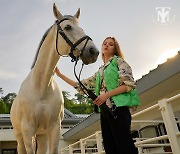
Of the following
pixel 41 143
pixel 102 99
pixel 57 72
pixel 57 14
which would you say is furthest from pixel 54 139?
pixel 57 14

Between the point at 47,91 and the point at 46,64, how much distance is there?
1.03 feet

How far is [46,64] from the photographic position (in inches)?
114

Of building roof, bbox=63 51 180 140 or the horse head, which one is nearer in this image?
the horse head

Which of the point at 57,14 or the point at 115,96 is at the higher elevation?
the point at 57,14

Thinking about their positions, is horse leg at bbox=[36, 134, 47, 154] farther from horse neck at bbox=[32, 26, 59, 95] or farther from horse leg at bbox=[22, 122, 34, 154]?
horse neck at bbox=[32, 26, 59, 95]

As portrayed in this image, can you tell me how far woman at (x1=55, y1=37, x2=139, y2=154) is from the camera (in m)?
1.92

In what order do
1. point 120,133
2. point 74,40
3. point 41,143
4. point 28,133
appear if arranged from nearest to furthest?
point 120,133, point 74,40, point 28,133, point 41,143

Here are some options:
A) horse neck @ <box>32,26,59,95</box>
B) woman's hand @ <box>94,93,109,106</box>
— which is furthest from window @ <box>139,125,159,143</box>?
woman's hand @ <box>94,93,109,106</box>

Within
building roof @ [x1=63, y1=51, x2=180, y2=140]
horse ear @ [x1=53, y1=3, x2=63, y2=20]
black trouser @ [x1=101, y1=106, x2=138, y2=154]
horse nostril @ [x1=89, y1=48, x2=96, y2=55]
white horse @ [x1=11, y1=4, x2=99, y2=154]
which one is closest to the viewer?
black trouser @ [x1=101, y1=106, x2=138, y2=154]

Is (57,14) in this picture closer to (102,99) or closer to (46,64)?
(46,64)

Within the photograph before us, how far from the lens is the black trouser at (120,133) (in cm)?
190

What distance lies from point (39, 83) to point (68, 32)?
0.70 meters

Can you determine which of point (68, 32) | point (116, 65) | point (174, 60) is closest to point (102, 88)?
point (116, 65)

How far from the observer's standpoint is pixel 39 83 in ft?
9.48
